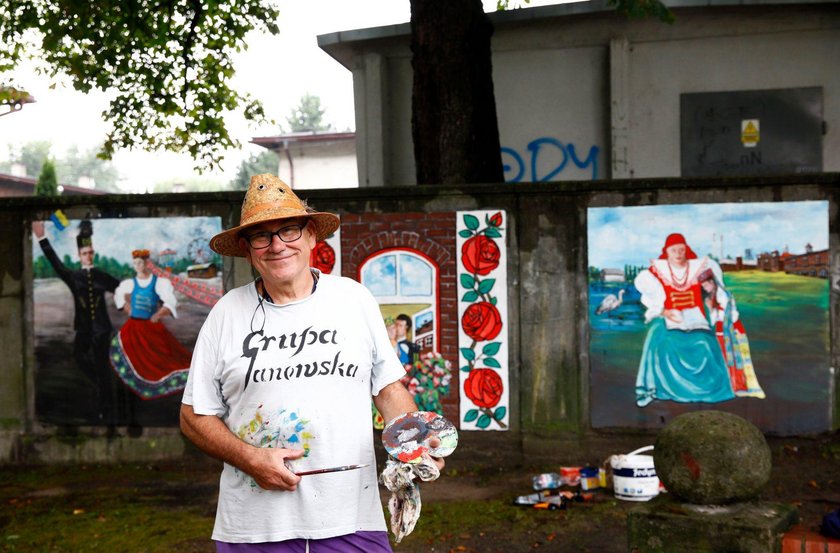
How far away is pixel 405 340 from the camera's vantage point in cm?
830

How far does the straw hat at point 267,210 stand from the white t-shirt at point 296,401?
0.29 meters

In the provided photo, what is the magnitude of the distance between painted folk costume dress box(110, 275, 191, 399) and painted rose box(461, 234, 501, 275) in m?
2.60

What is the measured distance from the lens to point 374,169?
13.7 meters

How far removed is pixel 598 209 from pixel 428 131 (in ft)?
7.73

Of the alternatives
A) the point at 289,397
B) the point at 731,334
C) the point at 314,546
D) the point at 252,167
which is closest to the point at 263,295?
the point at 289,397

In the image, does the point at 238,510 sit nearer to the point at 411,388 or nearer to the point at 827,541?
the point at 827,541

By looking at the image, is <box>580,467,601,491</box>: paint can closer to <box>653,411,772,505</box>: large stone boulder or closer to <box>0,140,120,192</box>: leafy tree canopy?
<box>653,411,772,505</box>: large stone boulder

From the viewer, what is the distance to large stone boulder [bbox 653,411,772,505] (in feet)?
14.1

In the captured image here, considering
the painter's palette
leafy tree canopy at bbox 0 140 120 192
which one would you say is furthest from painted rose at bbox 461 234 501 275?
leafy tree canopy at bbox 0 140 120 192

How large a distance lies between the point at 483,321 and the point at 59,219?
3886mm

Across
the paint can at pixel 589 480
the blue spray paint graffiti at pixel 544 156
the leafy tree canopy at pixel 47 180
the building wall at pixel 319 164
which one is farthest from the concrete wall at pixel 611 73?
the building wall at pixel 319 164

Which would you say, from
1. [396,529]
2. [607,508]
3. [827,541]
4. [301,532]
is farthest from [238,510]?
[607,508]

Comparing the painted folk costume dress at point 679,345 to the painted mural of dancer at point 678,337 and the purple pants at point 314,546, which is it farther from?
the purple pants at point 314,546

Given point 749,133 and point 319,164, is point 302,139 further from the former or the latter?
point 749,133
